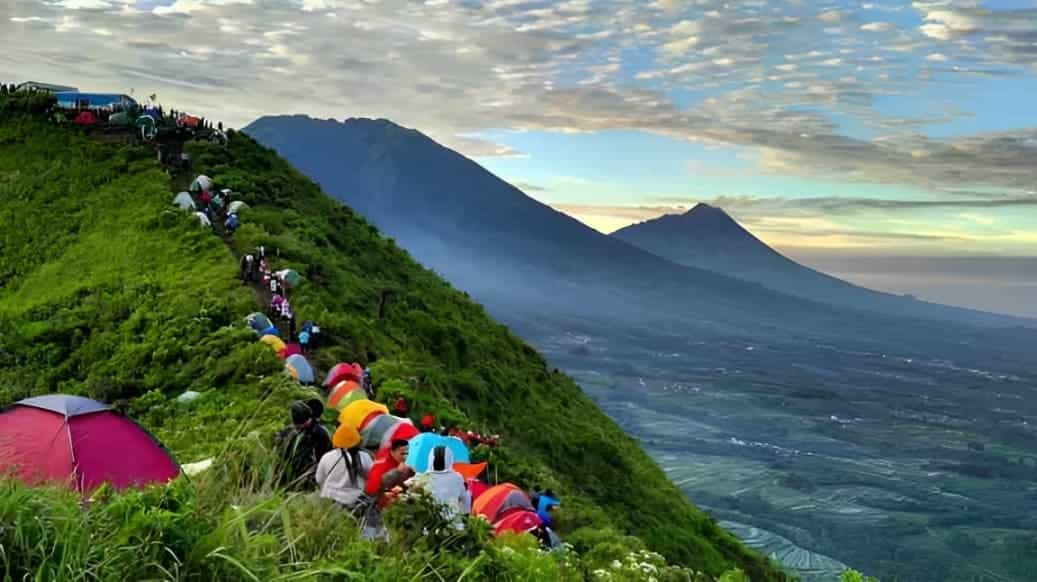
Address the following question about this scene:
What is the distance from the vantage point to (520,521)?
9.76 m

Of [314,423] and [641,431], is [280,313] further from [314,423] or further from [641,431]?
[641,431]

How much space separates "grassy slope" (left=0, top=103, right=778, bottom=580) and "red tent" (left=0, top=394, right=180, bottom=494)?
3.95 ft

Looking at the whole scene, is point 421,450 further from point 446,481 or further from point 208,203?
point 208,203

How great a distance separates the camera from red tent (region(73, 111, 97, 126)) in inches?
1682

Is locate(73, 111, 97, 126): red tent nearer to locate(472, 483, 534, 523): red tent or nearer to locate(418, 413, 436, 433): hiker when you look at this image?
locate(418, 413, 436, 433): hiker

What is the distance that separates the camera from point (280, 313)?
20.3 m

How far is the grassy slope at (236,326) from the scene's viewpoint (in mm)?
16250

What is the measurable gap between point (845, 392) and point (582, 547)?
186m

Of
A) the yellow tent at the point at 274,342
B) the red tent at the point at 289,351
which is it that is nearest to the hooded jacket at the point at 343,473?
the red tent at the point at 289,351

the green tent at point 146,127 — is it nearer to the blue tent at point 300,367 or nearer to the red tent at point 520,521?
the blue tent at point 300,367

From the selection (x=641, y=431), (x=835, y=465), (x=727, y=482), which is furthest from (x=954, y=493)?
(x=641, y=431)

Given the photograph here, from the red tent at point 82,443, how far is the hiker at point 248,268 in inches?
550

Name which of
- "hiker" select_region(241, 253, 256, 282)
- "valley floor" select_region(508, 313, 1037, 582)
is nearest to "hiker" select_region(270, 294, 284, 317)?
"hiker" select_region(241, 253, 256, 282)

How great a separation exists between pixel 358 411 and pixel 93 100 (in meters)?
44.9
